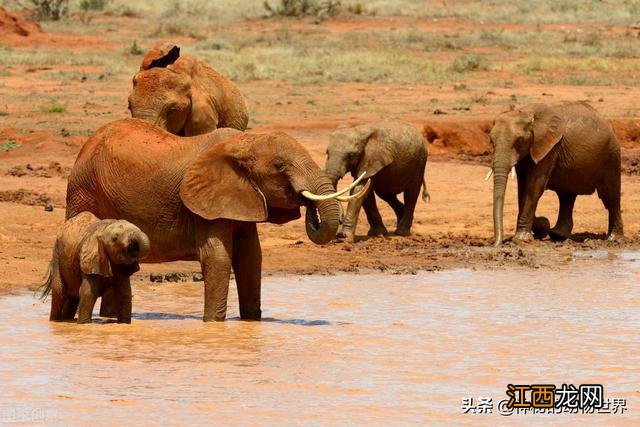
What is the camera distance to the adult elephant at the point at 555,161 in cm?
1525

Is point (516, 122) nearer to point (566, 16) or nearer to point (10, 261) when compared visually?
point (10, 261)

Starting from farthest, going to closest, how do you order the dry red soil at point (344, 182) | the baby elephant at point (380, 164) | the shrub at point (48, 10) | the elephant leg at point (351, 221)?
1. the shrub at point (48, 10)
2. the baby elephant at point (380, 164)
3. the elephant leg at point (351, 221)
4. the dry red soil at point (344, 182)

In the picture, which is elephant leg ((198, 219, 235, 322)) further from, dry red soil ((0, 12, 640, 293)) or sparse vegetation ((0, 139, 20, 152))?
sparse vegetation ((0, 139, 20, 152))

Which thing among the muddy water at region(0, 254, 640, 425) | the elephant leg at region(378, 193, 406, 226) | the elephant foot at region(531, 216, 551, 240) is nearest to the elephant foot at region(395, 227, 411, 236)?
the elephant leg at region(378, 193, 406, 226)

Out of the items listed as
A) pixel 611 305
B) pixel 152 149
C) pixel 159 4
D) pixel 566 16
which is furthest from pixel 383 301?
pixel 159 4

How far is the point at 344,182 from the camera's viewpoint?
18359 mm

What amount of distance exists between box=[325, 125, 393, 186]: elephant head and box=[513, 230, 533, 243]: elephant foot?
1.63m

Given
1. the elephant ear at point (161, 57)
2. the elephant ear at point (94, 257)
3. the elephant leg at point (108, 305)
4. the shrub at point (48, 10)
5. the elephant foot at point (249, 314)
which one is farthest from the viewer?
the shrub at point (48, 10)

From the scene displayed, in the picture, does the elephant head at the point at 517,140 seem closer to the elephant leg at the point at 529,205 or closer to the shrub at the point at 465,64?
the elephant leg at the point at 529,205

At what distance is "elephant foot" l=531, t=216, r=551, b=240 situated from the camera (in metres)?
16.1

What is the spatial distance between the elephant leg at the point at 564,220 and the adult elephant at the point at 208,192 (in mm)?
6416

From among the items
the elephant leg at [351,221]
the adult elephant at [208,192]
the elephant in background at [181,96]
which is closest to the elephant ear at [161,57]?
the elephant in background at [181,96]

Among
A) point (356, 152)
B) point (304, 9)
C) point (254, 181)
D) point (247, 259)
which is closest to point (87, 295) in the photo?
point (247, 259)

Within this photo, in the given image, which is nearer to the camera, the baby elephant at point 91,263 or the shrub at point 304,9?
the baby elephant at point 91,263
